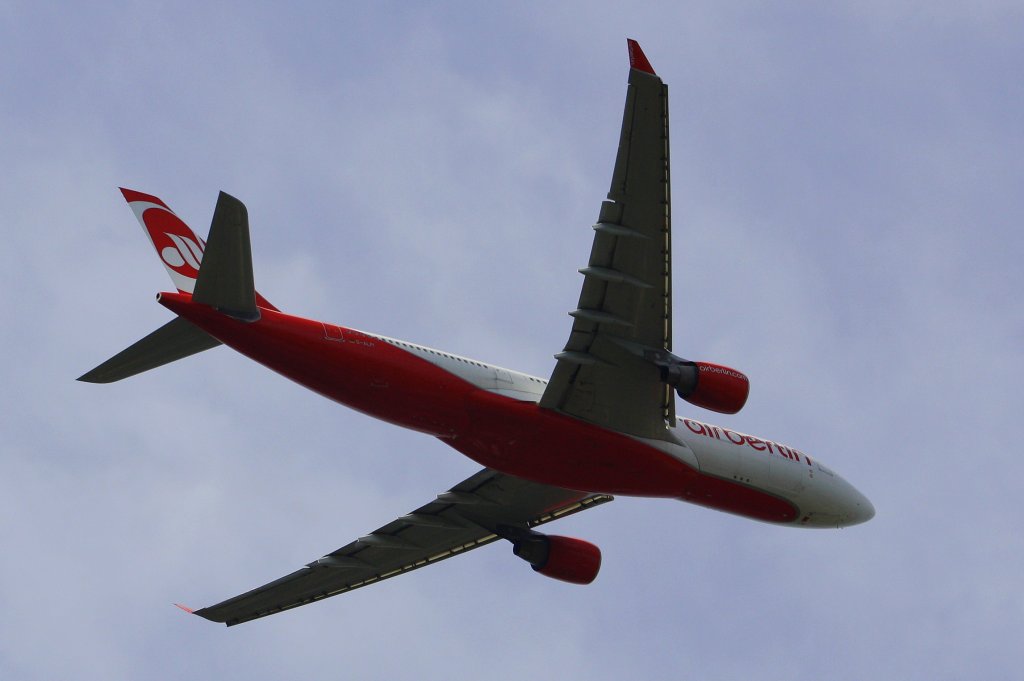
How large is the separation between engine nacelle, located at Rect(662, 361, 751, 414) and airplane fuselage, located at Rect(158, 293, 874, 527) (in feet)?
7.77

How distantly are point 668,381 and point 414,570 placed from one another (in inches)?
503

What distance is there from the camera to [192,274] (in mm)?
31812

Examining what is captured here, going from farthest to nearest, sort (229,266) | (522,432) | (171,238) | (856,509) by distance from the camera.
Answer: (856,509) < (522,432) < (171,238) < (229,266)

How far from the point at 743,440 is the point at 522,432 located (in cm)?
676

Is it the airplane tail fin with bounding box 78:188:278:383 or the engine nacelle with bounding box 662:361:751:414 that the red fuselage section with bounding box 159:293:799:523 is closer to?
the airplane tail fin with bounding box 78:188:278:383

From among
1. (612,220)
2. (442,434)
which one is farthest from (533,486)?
(612,220)

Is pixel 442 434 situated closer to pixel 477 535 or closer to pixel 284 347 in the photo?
pixel 284 347

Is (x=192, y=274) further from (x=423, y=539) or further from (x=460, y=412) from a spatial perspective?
(x=423, y=539)

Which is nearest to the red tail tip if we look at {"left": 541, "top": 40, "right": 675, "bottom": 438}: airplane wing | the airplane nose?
{"left": 541, "top": 40, "right": 675, "bottom": 438}: airplane wing

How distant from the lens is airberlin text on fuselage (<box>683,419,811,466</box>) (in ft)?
118

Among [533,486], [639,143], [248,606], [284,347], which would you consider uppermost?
[639,143]

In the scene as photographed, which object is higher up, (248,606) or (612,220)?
(612,220)

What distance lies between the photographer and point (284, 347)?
3075 cm

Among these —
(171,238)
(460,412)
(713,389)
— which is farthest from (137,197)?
(713,389)
